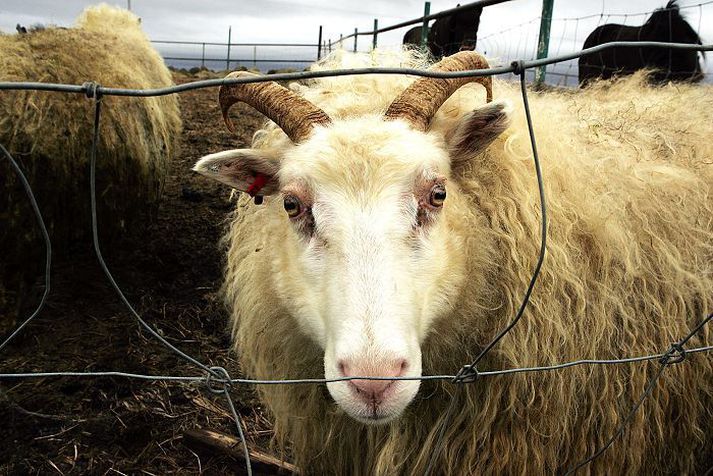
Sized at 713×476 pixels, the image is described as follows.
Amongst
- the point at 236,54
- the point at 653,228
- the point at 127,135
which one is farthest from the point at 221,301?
the point at 236,54

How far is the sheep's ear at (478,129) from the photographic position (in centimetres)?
195

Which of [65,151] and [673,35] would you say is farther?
[673,35]

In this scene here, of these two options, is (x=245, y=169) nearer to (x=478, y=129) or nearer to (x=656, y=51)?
(x=478, y=129)

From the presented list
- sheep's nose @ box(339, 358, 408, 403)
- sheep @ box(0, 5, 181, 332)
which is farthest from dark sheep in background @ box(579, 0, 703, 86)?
sheep's nose @ box(339, 358, 408, 403)

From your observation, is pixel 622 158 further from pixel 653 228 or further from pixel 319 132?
pixel 319 132

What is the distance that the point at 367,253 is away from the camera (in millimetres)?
1717

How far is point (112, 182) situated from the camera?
4.26 m

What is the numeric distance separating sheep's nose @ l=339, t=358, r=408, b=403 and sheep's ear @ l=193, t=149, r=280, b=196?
2.70 ft

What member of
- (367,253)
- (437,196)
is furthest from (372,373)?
(437,196)

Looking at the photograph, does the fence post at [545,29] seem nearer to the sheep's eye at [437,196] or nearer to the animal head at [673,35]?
the animal head at [673,35]

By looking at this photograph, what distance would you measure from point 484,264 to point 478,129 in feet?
1.45

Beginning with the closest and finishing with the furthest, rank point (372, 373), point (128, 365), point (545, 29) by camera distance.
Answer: point (372, 373)
point (128, 365)
point (545, 29)

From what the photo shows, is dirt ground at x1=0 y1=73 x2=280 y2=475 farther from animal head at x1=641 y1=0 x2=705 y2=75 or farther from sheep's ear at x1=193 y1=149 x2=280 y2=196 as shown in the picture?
animal head at x1=641 y1=0 x2=705 y2=75

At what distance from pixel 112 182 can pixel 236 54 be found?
100 ft
